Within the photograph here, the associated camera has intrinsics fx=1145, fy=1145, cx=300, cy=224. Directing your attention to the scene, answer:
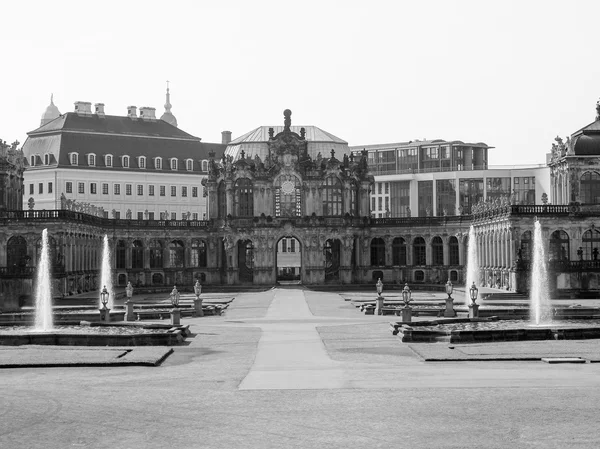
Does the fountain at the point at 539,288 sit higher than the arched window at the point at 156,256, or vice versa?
the arched window at the point at 156,256

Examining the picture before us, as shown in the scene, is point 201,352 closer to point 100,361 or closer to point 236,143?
point 100,361

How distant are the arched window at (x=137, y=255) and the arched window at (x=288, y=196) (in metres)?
16.9

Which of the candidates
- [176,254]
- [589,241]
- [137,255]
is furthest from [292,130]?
[589,241]

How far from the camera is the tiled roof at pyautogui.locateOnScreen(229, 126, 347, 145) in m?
144

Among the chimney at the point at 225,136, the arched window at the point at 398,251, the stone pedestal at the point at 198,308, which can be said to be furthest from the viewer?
the chimney at the point at 225,136

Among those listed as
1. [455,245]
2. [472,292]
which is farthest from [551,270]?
[472,292]

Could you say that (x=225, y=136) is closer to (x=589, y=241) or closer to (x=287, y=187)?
(x=287, y=187)

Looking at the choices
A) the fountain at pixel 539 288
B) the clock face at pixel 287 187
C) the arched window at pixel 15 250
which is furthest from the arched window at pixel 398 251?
the arched window at pixel 15 250

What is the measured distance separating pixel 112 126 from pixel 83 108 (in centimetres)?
479

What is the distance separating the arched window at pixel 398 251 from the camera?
137 metres

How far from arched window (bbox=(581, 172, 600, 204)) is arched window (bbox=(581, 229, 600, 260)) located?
3.40 meters

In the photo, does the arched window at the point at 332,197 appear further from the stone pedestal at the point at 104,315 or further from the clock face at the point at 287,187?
the stone pedestal at the point at 104,315

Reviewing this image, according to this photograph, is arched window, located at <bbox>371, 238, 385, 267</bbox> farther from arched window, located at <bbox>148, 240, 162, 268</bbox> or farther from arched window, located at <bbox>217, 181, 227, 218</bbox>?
arched window, located at <bbox>148, 240, 162, 268</bbox>

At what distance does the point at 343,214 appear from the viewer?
13488 centimetres
